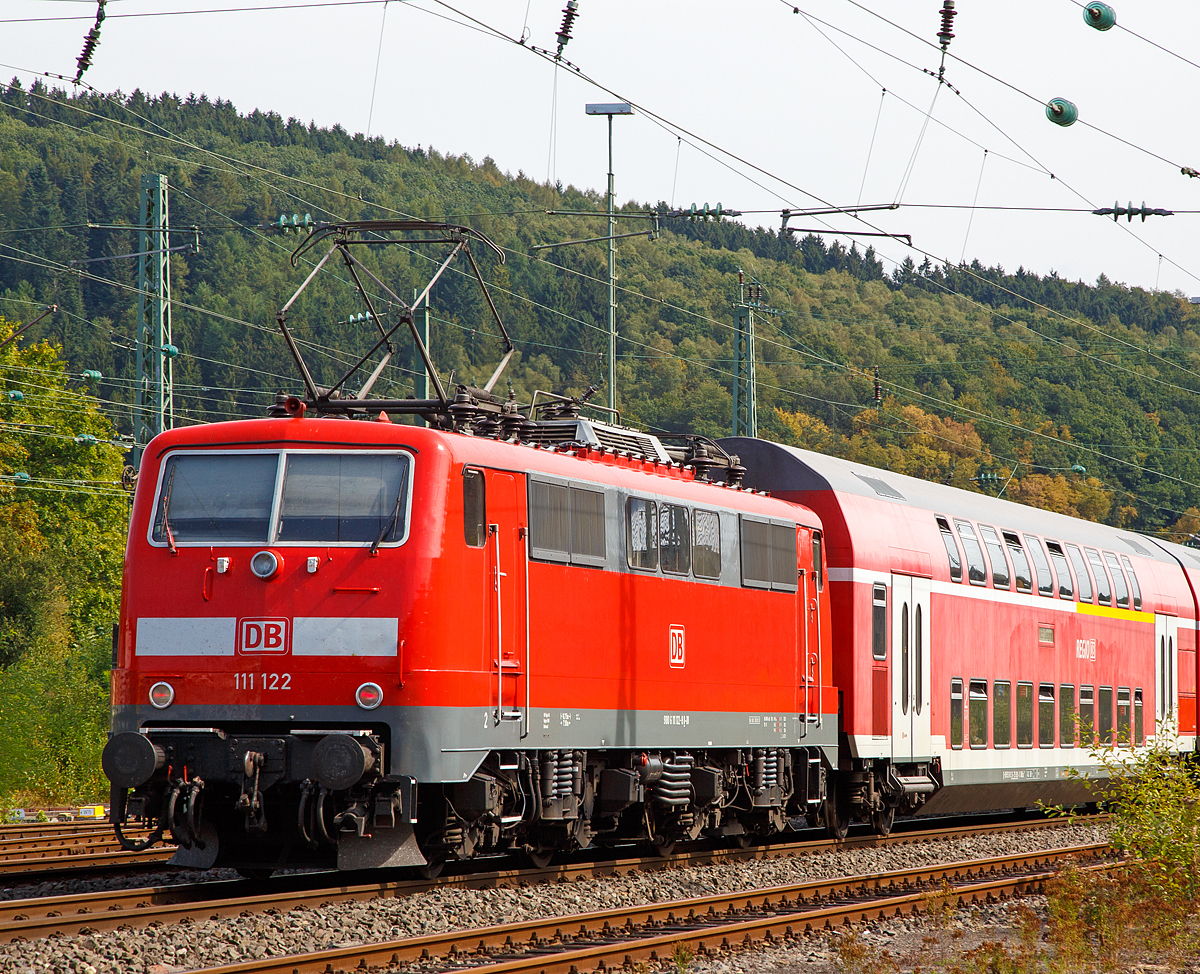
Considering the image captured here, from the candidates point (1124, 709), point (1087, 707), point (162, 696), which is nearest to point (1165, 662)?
point (1124, 709)

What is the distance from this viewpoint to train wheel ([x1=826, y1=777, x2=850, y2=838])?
768 inches

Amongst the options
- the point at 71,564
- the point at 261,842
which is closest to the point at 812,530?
the point at 261,842

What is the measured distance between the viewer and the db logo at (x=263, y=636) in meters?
12.6

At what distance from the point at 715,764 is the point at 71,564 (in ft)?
121

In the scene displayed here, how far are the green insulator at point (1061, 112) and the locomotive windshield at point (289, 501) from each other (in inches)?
424

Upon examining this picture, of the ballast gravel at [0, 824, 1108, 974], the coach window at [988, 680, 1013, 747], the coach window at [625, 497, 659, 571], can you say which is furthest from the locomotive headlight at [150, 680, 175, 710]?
the coach window at [988, 680, 1013, 747]

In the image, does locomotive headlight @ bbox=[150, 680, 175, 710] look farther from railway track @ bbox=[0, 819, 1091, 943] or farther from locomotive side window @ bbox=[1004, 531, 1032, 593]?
locomotive side window @ bbox=[1004, 531, 1032, 593]

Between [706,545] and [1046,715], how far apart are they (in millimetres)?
9579

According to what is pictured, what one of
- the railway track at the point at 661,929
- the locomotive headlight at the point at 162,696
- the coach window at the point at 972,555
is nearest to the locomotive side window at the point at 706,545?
the railway track at the point at 661,929

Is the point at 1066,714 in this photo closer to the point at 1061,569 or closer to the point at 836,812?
the point at 1061,569

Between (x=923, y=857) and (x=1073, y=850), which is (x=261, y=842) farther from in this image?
(x=1073, y=850)

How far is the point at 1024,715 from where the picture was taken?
23391mm

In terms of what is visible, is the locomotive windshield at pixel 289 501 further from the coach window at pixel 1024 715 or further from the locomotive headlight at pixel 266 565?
the coach window at pixel 1024 715

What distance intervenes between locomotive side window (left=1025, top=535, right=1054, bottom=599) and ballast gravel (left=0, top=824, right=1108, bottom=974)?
7.67 m
